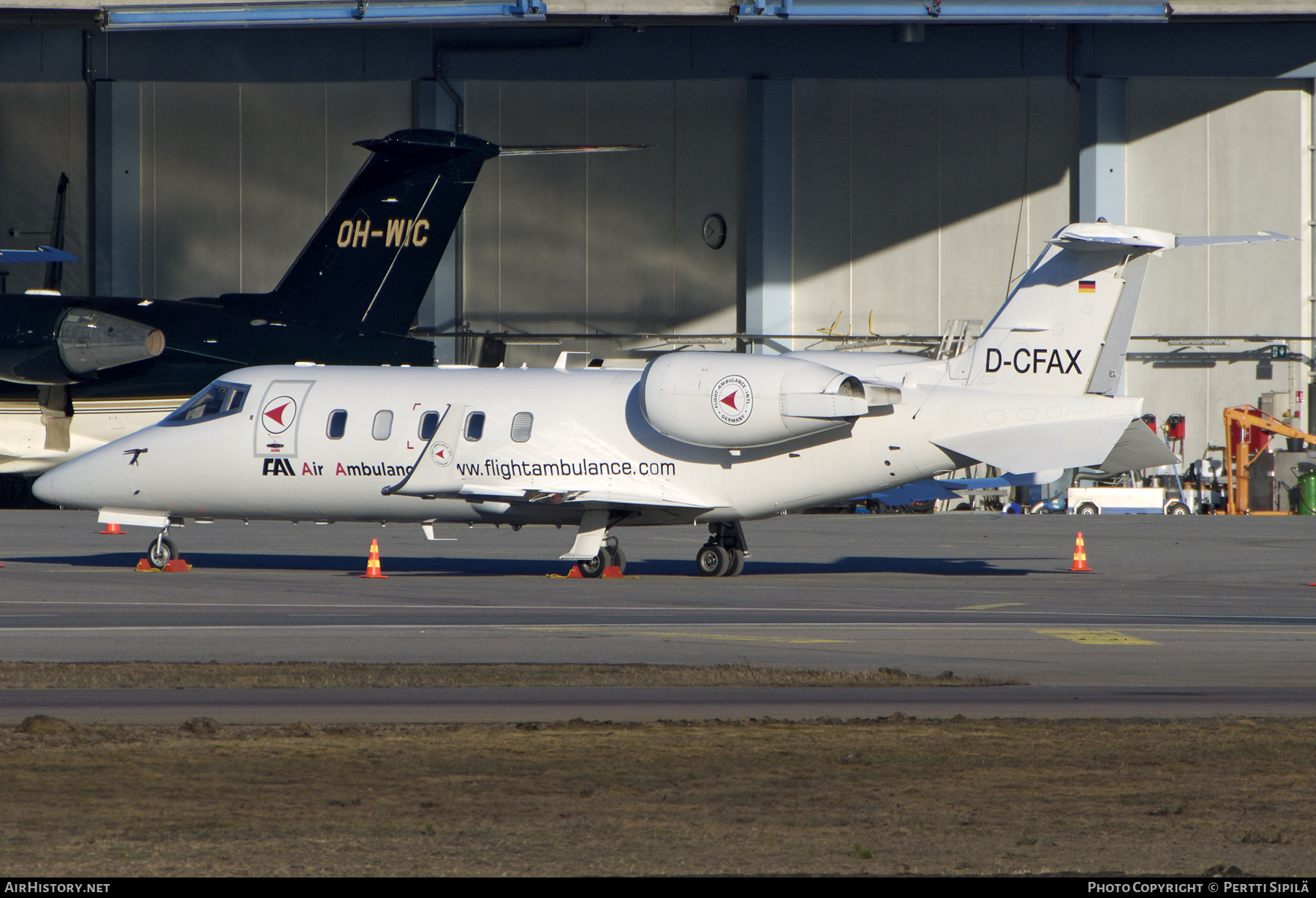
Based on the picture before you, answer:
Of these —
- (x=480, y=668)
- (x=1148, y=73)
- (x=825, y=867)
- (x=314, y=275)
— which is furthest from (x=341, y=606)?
(x=1148, y=73)

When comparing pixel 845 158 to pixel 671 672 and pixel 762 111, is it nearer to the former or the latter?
pixel 762 111

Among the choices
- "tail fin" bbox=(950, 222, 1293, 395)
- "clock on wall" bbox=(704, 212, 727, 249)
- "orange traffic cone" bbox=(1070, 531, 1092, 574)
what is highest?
"clock on wall" bbox=(704, 212, 727, 249)

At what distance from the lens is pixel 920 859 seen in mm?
6988

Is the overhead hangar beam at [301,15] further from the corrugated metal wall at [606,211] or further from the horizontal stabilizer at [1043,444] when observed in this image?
the horizontal stabilizer at [1043,444]

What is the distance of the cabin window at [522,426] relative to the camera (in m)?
22.3

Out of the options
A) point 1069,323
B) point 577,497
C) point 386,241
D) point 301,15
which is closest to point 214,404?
point 577,497

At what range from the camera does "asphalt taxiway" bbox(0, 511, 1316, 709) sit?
45.8 feet

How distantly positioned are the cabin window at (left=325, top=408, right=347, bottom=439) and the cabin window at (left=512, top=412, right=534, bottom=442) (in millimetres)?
2552

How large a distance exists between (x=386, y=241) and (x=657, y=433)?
37.2 ft

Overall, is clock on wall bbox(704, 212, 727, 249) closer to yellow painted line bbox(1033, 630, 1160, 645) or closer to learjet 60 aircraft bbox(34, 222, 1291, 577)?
learjet 60 aircraft bbox(34, 222, 1291, 577)

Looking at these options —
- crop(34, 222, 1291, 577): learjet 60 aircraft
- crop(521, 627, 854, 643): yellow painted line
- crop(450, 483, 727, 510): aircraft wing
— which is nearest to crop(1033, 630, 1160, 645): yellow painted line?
crop(521, 627, 854, 643): yellow painted line

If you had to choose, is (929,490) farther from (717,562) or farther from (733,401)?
(733,401)
